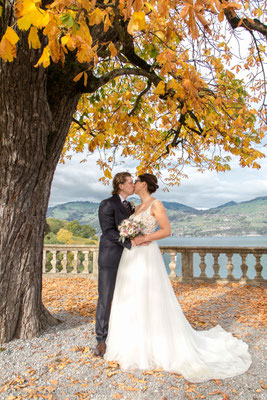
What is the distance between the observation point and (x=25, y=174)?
460 cm

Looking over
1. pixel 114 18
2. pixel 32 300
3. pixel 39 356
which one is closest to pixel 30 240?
A: pixel 32 300

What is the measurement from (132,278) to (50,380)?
5.08 ft

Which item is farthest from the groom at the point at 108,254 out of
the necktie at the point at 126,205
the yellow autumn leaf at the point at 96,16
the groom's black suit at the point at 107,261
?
the yellow autumn leaf at the point at 96,16

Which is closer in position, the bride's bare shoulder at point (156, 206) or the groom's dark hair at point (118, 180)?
the bride's bare shoulder at point (156, 206)

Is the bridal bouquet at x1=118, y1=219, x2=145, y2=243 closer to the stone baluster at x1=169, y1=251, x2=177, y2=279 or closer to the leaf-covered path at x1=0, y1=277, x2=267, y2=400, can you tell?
the leaf-covered path at x1=0, y1=277, x2=267, y2=400

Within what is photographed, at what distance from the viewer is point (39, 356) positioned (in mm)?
4277

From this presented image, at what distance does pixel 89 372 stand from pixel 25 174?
2.83 m

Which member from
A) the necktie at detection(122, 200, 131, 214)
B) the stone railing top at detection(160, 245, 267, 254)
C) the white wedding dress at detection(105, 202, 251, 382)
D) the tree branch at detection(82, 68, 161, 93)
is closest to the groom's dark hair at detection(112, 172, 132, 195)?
the necktie at detection(122, 200, 131, 214)

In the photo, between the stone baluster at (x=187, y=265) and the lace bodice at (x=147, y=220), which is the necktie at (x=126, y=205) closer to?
the lace bodice at (x=147, y=220)

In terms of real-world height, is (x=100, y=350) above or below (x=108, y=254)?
below

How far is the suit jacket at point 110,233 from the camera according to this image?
14.4ft

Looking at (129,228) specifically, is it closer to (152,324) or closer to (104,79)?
(152,324)

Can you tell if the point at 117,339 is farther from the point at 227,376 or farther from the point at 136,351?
the point at 227,376

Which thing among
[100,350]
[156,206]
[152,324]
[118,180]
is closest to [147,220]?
[156,206]
